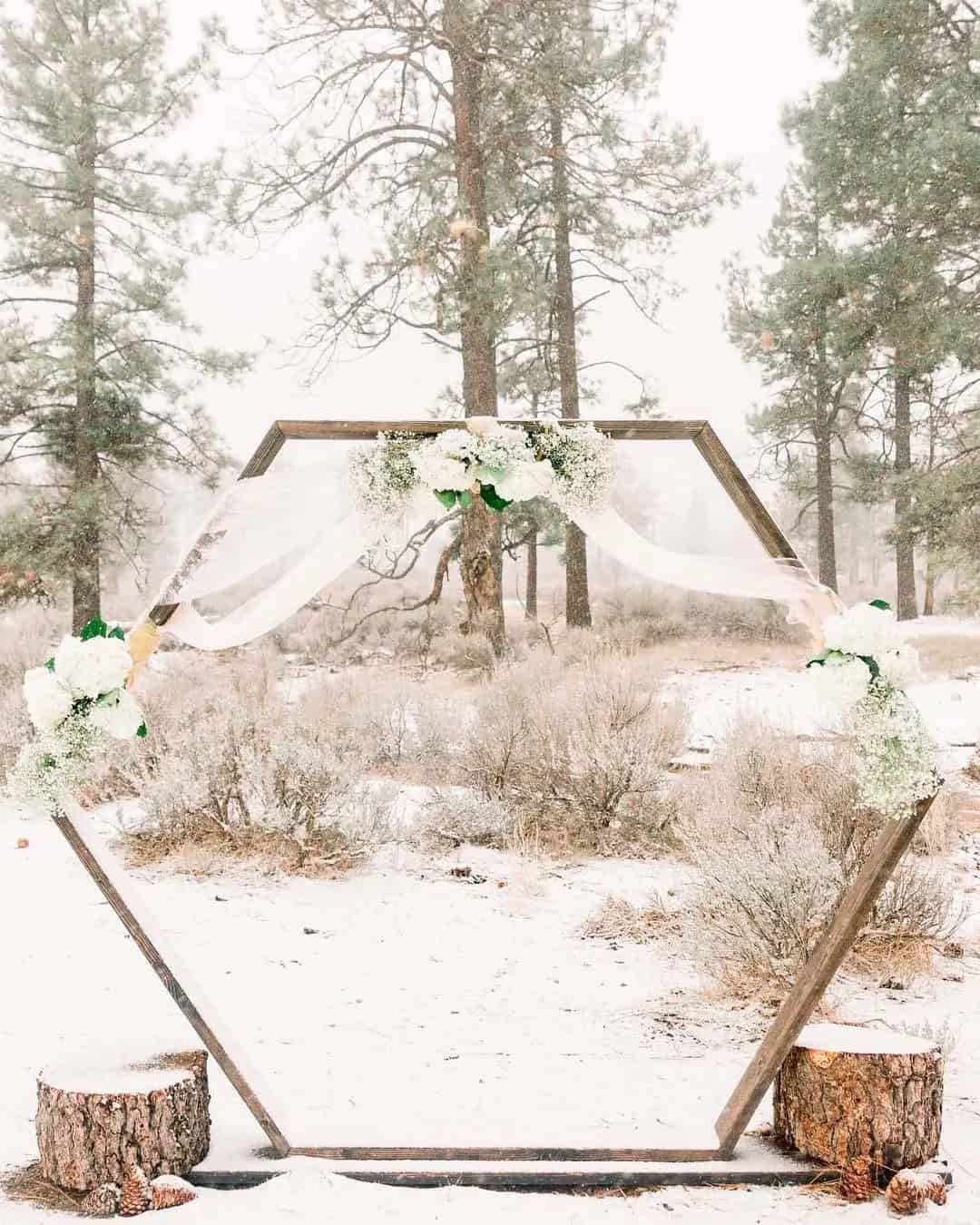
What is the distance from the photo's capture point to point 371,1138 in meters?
2.91

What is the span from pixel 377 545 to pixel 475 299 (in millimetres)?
7029

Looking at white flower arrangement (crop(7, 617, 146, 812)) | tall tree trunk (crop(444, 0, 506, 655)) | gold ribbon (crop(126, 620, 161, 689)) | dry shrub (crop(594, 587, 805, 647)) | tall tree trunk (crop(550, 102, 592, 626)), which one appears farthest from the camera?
dry shrub (crop(594, 587, 805, 647))

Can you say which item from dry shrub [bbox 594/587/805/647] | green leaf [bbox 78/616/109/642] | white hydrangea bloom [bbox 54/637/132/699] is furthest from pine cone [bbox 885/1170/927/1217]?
dry shrub [bbox 594/587/805/647]

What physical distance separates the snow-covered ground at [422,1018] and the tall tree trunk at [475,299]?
5163 mm

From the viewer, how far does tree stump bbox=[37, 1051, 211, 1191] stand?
8.29 ft

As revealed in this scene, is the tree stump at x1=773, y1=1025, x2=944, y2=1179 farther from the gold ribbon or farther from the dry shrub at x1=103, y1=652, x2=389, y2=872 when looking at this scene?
the dry shrub at x1=103, y1=652, x2=389, y2=872

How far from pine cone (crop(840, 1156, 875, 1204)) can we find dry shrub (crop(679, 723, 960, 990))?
1166mm

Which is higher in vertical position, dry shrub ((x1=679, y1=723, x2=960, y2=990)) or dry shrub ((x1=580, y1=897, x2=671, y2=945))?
dry shrub ((x1=679, y1=723, x2=960, y2=990))

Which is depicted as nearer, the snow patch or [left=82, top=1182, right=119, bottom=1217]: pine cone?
[left=82, top=1182, right=119, bottom=1217]: pine cone

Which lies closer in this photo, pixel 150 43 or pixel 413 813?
pixel 413 813

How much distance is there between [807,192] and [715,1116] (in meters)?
17.1

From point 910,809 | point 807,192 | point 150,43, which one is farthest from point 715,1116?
point 807,192

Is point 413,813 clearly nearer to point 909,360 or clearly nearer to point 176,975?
→ point 176,975

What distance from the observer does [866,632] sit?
2584mm
